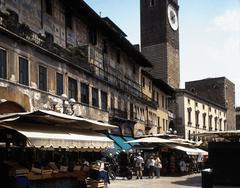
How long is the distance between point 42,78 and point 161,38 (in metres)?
43.7

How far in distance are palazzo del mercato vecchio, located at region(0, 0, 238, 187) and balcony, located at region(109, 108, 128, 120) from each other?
0.08 m

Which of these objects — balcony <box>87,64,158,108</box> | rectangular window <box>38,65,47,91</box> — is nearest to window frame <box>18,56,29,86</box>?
rectangular window <box>38,65,47,91</box>

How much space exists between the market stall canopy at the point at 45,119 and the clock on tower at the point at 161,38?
2009 inches

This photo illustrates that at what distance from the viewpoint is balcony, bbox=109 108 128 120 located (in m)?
34.3

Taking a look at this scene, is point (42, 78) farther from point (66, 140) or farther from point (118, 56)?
point (118, 56)

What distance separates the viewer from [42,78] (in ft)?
76.7

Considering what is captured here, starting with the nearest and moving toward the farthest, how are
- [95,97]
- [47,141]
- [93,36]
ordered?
[47,141]
[95,97]
[93,36]

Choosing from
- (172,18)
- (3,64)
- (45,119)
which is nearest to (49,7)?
(3,64)

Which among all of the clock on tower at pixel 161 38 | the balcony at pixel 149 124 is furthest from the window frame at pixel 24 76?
the clock on tower at pixel 161 38

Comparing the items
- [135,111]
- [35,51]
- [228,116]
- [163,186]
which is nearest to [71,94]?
[35,51]

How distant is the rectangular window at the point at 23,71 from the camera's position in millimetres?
21141

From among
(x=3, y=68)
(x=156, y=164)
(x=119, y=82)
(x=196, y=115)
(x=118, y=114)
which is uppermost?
(x=119, y=82)

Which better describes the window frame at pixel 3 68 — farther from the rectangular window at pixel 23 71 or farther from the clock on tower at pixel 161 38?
the clock on tower at pixel 161 38

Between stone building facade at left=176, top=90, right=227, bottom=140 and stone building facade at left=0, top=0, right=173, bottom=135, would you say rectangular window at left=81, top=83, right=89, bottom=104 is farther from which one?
stone building facade at left=176, top=90, right=227, bottom=140
